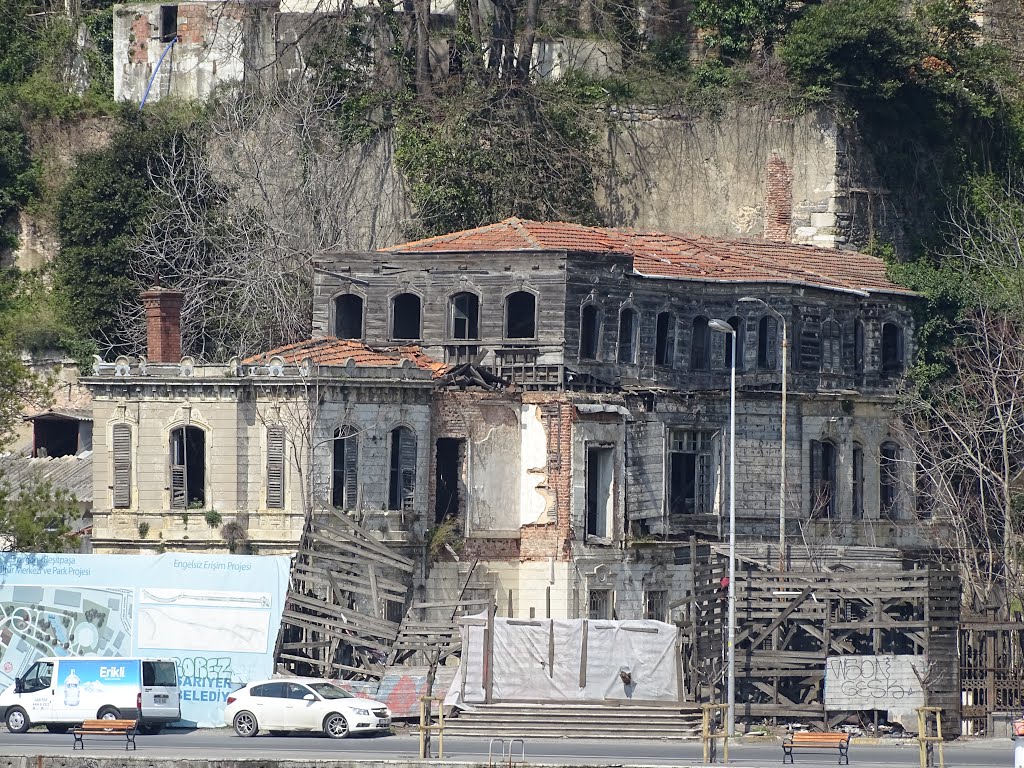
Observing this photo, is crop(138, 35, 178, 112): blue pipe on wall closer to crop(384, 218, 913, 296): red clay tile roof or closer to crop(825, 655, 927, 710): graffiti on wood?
crop(384, 218, 913, 296): red clay tile roof

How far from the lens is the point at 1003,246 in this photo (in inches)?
2739

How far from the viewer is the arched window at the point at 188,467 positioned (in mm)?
56000

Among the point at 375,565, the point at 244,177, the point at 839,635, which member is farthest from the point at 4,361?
the point at 839,635

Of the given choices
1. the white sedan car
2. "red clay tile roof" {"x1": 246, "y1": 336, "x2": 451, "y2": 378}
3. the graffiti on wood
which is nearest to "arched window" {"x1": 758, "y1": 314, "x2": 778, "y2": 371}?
"red clay tile roof" {"x1": 246, "y1": 336, "x2": 451, "y2": 378}

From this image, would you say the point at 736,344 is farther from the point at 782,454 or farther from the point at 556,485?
the point at 556,485

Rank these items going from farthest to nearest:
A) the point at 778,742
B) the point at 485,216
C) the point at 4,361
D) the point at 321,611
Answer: the point at 485,216
the point at 4,361
the point at 321,611
the point at 778,742

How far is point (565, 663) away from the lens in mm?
49312

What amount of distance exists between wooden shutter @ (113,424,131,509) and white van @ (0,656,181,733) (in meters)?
9.61

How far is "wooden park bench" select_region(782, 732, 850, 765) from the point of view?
42688mm

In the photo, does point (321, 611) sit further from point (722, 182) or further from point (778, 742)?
point (722, 182)

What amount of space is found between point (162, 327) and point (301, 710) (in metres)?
14.2

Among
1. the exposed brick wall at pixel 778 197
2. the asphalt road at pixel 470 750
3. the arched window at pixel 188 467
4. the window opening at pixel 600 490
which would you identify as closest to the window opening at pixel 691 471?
the window opening at pixel 600 490

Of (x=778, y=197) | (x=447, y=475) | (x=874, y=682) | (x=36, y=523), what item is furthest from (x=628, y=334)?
(x=36, y=523)

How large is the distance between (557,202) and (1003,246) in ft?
41.2
